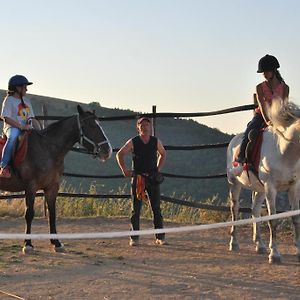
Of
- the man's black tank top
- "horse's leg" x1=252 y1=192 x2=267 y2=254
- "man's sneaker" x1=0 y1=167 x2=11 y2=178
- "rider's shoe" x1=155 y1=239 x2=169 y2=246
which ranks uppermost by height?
the man's black tank top

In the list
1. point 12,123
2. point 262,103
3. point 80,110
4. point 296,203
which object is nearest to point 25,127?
point 12,123

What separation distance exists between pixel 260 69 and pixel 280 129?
0.93 m

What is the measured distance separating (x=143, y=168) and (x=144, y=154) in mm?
210

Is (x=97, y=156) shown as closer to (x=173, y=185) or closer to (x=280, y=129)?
(x=280, y=129)

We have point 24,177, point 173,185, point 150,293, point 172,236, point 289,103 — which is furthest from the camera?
point 173,185

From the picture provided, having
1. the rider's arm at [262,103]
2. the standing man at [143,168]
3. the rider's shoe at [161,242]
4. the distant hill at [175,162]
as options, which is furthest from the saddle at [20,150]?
the distant hill at [175,162]

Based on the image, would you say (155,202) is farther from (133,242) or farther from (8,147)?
(8,147)

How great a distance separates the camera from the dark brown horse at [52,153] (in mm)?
8195

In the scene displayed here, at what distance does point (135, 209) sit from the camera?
346 inches

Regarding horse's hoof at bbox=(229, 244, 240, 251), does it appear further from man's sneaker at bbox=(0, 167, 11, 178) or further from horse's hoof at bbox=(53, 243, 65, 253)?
man's sneaker at bbox=(0, 167, 11, 178)

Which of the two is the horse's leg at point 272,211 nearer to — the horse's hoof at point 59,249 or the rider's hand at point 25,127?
the horse's hoof at point 59,249

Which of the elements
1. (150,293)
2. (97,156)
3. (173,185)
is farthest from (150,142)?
(173,185)

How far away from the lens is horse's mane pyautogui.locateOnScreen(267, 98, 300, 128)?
6.81 meters

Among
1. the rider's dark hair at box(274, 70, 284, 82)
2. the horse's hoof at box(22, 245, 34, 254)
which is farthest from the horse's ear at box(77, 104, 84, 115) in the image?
the rider's dark hair at box(274, 70, 284, 82)
